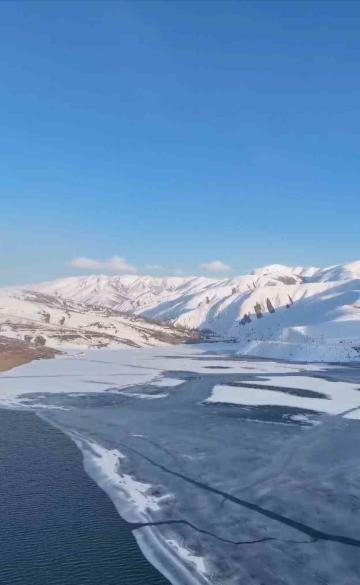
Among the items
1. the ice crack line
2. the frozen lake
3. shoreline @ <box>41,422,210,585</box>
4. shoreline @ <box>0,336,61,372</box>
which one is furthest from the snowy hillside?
the ice crack line

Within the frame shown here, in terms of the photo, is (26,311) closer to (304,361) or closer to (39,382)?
(304,361)

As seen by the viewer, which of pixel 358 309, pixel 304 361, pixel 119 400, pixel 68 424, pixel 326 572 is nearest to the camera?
pixel 326 572

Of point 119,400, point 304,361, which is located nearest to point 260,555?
point 119,400

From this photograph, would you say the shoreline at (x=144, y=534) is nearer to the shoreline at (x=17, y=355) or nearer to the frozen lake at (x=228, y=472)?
the frozen lake at (x=228, y=472)

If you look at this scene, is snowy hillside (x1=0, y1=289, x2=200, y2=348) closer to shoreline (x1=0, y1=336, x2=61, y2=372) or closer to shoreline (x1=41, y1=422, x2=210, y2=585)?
shoreline (x1=0, y1=336, x2=61, y2=372)

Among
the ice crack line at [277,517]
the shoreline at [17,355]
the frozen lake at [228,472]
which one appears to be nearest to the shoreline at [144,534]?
the frozen lake at [228,472]

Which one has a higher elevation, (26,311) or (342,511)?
(26,311)

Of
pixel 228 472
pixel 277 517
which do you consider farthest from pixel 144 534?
pixel 228 472
